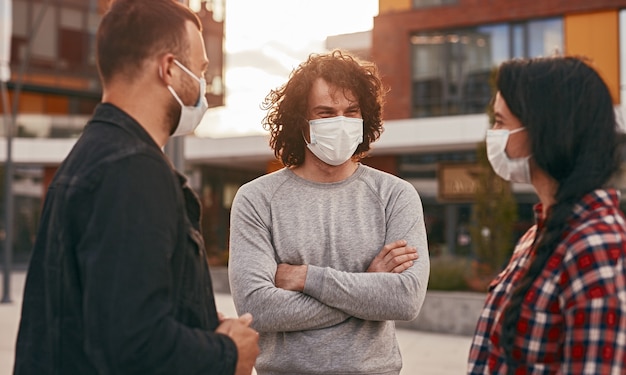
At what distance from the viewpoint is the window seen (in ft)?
79.7

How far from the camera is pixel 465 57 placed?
82.0 feet

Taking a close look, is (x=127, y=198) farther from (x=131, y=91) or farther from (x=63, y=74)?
(x=63, y=74)

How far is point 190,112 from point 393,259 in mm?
1148

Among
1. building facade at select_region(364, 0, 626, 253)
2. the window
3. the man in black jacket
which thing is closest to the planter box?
building facade at select_region(364, 0, 626, 253)

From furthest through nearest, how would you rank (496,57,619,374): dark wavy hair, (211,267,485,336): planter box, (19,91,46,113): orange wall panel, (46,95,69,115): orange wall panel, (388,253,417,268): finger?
(46,95,69,115): orange wall panel < (19,91,46,113): orange wall panel < (211,267,485,336): planter box < (388,253,417,268): finger < (496,57,619,374): dark wavy hair

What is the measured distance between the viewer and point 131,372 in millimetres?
1823

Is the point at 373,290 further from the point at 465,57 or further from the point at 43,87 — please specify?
the point at 43,87

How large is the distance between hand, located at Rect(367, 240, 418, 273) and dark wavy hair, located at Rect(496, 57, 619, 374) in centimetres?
97

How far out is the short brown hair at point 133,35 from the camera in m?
1.99

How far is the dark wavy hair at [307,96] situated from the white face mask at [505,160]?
1.03m

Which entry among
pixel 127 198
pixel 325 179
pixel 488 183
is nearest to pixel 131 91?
pixel 127 198

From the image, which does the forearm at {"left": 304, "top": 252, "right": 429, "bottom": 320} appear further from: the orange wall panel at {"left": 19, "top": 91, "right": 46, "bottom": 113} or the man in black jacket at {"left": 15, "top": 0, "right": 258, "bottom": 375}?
the orange wall panel at {"left": 19, "top": 91, "right": 46, "bottom": 113}

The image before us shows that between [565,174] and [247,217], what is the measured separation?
4.57 feet

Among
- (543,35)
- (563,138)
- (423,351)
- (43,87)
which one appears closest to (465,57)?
(543,35)
